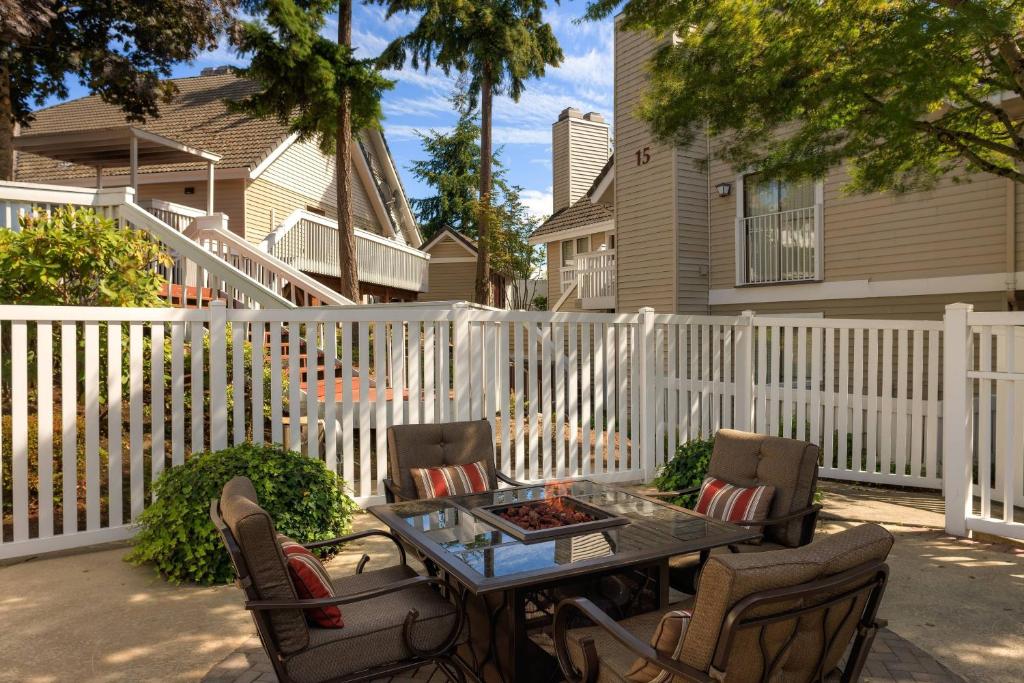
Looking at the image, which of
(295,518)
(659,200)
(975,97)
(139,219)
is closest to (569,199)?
(659,200)

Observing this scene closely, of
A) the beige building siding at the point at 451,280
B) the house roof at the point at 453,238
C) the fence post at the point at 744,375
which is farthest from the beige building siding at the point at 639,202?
the beige building siding at the point at 451,280

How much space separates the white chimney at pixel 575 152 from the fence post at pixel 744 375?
60.9ft

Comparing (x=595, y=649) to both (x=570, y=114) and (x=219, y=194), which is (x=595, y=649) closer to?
(x=219, y=194)

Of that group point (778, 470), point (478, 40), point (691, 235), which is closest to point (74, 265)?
point (778, 470)

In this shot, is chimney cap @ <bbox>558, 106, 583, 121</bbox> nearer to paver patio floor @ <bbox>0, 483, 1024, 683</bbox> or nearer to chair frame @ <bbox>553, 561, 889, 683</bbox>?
paver patio floor @ <bbox>0, 483, 1024, 683</bbox>

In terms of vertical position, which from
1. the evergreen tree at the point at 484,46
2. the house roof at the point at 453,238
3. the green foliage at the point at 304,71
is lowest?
the house roof at the point at 453,238

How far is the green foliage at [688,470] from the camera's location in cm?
530

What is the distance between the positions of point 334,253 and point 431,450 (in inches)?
519

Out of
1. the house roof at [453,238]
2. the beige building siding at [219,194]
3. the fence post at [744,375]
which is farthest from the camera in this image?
the house roof at [453,238]

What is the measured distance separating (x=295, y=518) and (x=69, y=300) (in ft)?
11.8

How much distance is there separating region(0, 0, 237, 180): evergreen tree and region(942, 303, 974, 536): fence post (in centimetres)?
1382

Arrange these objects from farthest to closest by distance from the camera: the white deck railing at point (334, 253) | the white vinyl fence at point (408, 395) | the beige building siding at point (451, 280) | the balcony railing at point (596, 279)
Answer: the beige building siding at point (451, 280) → the balcony railing at point (596, 279) → the white deck railing at point (334, 253) → the white vinyl fence at point (408, 395)

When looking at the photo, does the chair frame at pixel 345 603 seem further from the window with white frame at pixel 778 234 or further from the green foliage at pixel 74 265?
the window with white frame at pixel 778 234

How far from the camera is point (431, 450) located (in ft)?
15.3
